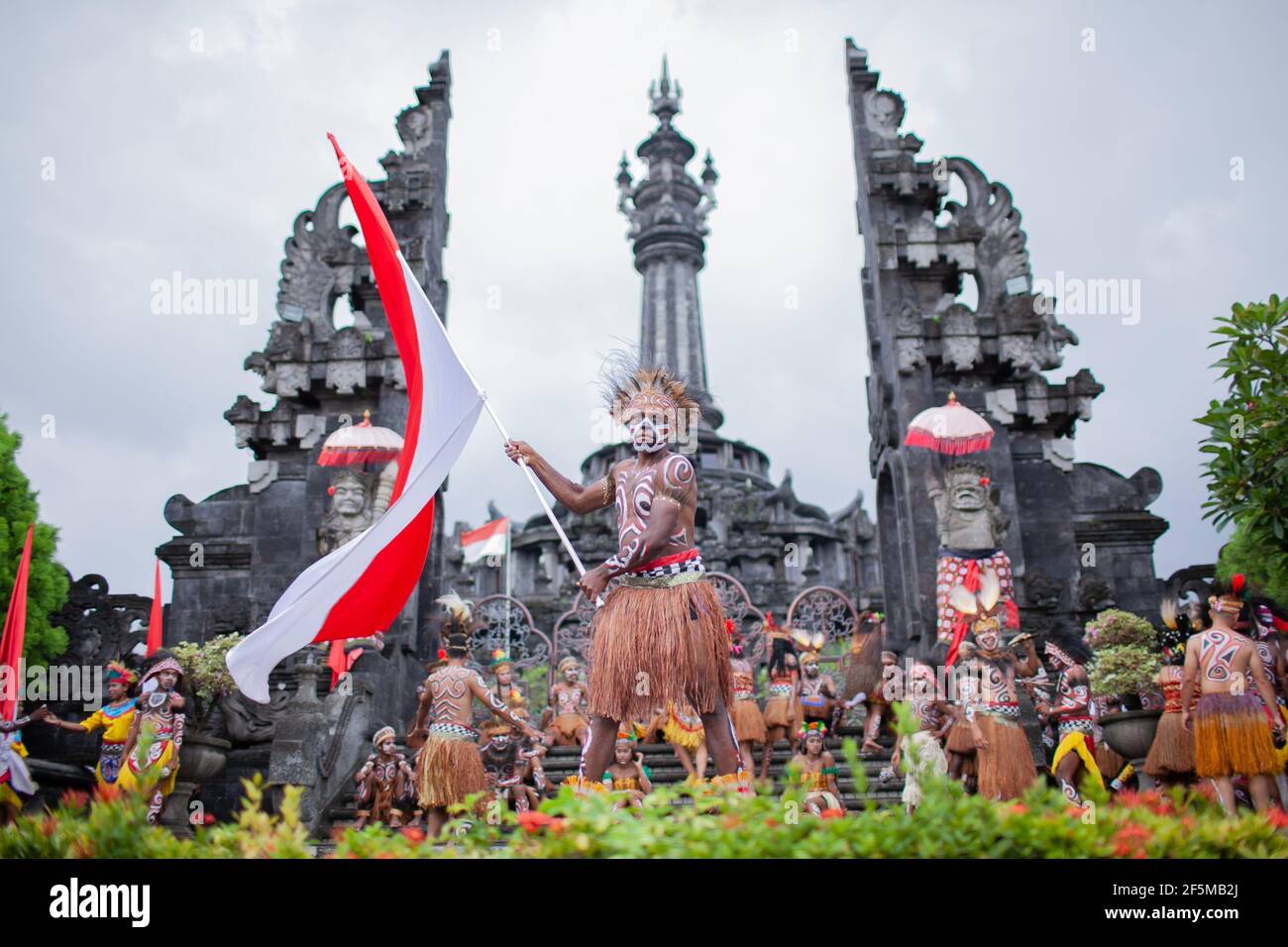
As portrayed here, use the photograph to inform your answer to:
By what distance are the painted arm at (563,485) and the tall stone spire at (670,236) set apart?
28.9 meters

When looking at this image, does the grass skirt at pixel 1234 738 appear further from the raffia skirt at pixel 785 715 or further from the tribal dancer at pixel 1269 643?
the raffia skirt at pixel 785 715

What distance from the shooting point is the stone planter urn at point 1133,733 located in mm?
10141

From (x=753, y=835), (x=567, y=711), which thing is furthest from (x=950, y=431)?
(x=753, y=835)

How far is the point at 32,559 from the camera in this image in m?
16.0

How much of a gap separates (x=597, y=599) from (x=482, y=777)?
13.1 ft

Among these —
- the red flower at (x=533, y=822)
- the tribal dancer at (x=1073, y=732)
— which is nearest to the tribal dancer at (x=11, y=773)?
the red flower at (x=533, y=822)

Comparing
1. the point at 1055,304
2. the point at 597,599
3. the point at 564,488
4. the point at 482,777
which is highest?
the point at 1055,304

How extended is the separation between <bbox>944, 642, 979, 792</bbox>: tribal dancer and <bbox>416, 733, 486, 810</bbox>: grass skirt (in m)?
4.47

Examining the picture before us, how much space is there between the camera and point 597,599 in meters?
6.34

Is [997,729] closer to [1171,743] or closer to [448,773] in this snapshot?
[1171,743]

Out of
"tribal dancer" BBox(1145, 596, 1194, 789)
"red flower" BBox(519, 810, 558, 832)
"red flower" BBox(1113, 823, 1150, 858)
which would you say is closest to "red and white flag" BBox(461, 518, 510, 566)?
"tribal dancer" BBox(1145, 596, 1194, 789)
